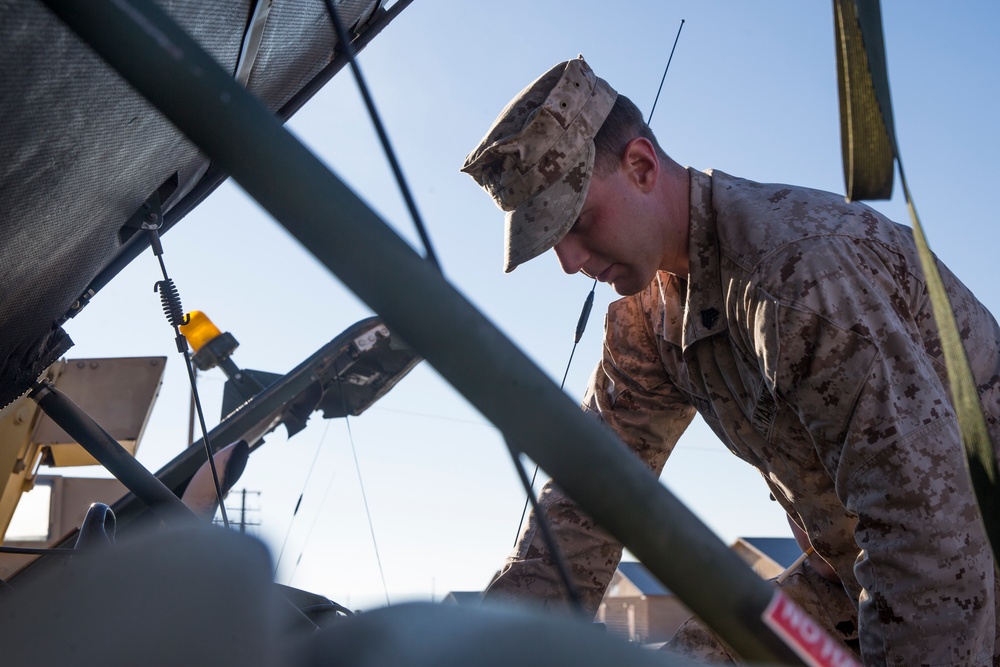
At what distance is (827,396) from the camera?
1607mm

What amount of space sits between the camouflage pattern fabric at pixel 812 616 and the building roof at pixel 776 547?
42.9ft

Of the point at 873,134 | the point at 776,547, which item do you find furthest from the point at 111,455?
the point at 776,547

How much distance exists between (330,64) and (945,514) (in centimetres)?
144

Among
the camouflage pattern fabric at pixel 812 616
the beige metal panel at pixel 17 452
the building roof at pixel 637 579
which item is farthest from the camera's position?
the building roof at pixel 637 579

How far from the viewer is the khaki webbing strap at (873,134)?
0.81m

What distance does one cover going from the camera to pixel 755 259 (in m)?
1.77

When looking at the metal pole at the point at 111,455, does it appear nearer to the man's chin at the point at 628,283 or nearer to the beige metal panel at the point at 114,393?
the man's chin at the point at 628,283

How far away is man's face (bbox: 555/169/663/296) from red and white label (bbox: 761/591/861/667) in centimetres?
132

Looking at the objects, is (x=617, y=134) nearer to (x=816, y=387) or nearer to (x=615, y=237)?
(x=615, y=237)

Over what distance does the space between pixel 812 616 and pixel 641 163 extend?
1119mm

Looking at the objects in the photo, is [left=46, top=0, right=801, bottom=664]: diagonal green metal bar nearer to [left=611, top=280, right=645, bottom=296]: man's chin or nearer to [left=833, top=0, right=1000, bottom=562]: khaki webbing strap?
[left=833, top=0, right=1000, bottom=562]: khaki webbing strap

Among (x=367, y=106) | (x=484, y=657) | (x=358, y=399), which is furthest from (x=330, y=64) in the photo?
(x=358, y=399)

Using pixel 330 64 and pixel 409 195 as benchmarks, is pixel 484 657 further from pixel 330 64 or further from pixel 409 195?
pixel 330 64

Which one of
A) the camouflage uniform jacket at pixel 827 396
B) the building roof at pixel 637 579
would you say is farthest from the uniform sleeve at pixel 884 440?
the building roof at pixel 637 579
